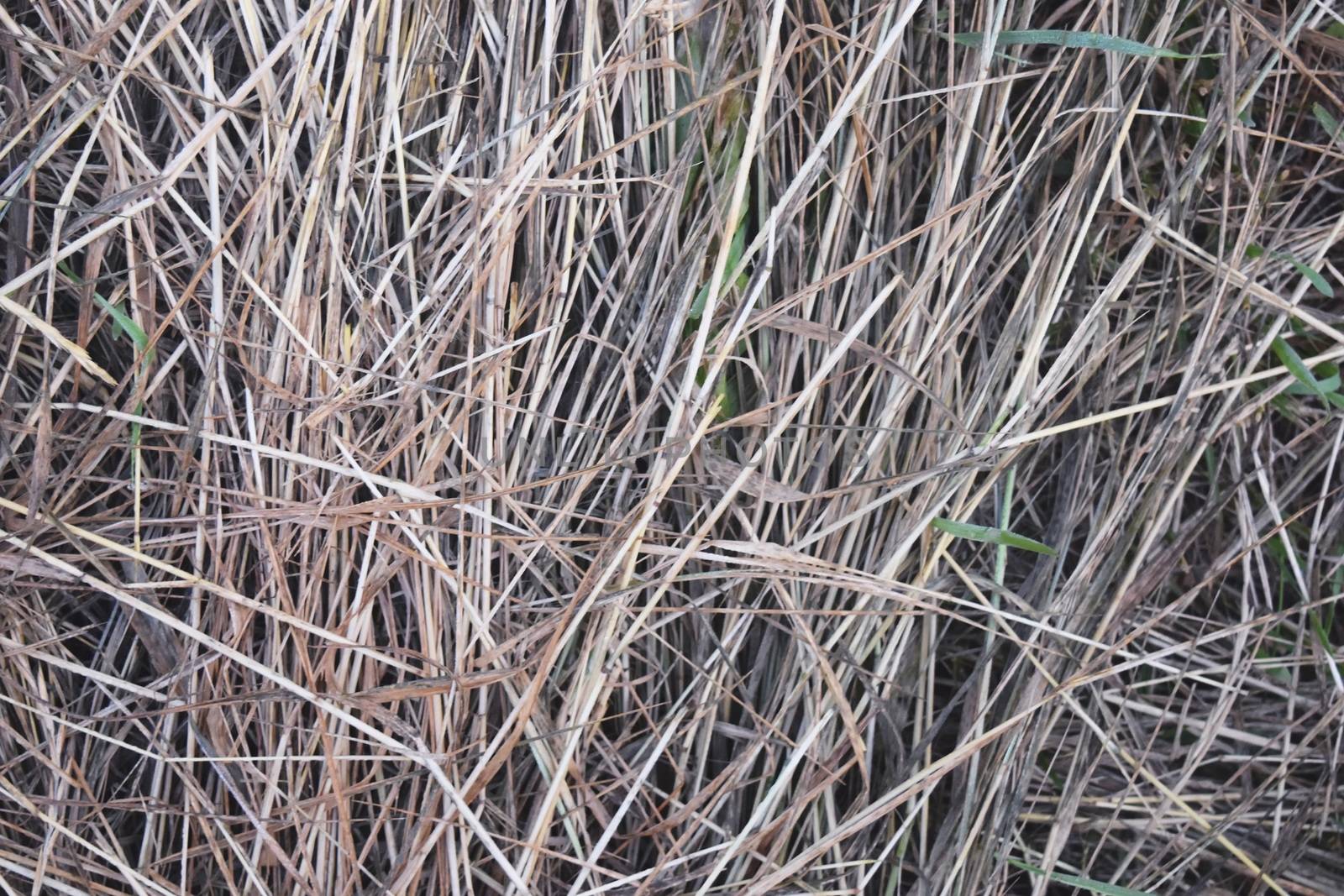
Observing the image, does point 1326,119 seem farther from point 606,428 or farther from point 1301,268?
point 606,428

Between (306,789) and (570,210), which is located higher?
(570,210)

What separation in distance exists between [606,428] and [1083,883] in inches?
26.7

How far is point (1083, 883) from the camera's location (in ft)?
3.32

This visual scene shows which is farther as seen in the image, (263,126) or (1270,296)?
(1270,296)

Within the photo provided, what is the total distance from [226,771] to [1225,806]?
42.1 inches

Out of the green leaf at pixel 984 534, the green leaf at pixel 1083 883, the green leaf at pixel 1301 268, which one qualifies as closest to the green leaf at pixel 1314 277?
the green leaf at pixel 1301 268

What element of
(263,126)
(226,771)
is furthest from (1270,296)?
(226,771)

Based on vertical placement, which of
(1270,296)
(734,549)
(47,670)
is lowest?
(47,670)

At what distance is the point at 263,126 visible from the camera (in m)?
0.94

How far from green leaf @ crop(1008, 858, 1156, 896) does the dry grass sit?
0.03 m

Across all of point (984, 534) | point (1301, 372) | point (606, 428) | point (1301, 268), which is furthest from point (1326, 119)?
point (606, 428)

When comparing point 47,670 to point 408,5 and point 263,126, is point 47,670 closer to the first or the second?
point 263,126

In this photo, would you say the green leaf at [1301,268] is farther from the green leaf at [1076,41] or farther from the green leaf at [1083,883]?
the green leaf at [1083,883]

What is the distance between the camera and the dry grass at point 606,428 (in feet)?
3.05
